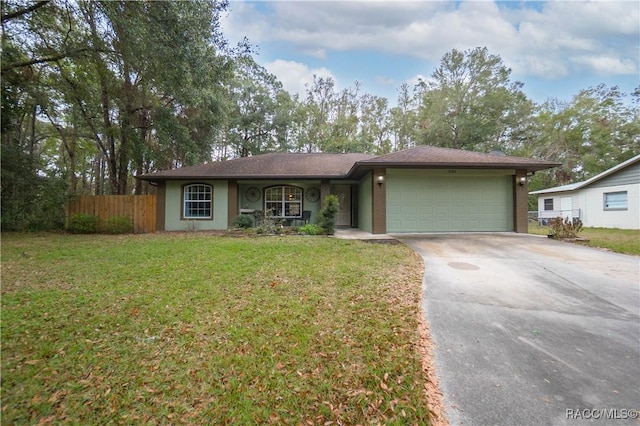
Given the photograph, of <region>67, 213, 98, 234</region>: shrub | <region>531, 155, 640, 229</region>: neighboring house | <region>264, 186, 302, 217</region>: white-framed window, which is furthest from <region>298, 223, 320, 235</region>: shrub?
<region>531, 155, 640, 229</region>: neighboring house

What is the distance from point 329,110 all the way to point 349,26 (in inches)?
633

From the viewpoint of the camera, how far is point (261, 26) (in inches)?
372

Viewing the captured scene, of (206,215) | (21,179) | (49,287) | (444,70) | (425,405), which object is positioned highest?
(444,70)

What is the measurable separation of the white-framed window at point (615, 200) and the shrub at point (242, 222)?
18.2 m

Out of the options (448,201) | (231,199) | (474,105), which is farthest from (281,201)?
(474,105)

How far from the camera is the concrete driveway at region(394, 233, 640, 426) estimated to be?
1.95 m

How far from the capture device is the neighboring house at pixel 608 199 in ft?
41.7

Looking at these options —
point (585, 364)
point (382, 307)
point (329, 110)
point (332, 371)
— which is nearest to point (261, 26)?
point (382, 307)

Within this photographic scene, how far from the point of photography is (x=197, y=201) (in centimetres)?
1195

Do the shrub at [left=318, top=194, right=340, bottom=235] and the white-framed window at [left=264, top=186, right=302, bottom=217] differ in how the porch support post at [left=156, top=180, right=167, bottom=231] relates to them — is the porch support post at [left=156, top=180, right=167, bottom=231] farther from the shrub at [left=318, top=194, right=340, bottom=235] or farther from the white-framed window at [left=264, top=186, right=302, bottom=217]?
the shrub at [left=318, top=194, right=340, bottom=235]

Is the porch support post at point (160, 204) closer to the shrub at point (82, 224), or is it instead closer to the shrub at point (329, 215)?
the shrub at point (82, 224)

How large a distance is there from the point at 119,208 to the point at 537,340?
13.7m

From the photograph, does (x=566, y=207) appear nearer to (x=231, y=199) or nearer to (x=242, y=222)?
(x=242, y=222)

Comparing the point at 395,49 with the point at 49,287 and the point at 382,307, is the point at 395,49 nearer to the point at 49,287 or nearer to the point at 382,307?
the point at 382,307
